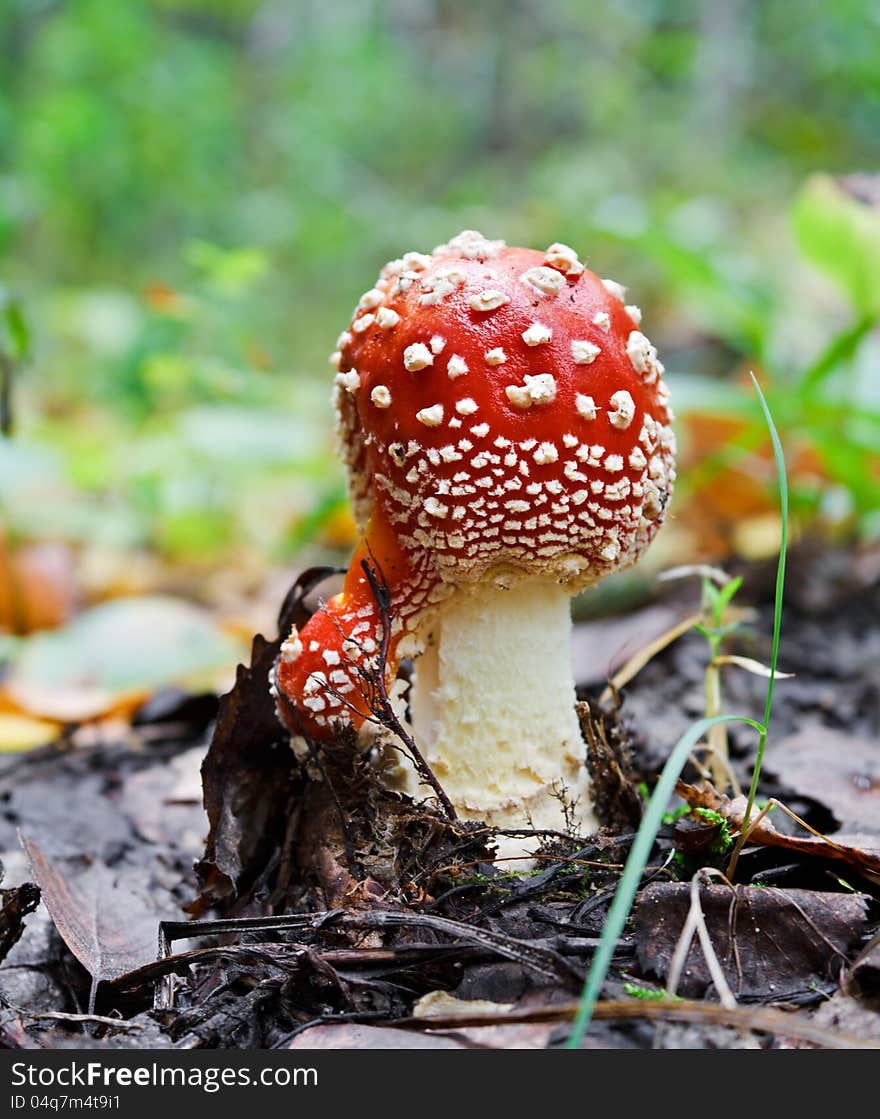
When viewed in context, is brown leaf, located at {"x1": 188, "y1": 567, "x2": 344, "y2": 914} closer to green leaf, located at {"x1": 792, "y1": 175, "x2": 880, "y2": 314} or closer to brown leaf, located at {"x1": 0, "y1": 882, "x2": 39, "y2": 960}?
brown leaf, located at {"x1": 0, "y1": 882, "x2": 39, "y2": 960}

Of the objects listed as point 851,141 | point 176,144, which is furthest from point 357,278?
point 851,141

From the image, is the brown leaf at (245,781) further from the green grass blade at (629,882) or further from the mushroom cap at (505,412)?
the green grass blade at (629,882)

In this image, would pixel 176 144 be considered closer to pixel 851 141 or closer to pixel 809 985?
pixel 851 141

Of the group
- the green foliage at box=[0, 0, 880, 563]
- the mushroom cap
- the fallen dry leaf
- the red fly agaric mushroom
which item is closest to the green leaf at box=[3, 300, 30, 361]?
the green foliage at box=[0, 0, 880, 563]

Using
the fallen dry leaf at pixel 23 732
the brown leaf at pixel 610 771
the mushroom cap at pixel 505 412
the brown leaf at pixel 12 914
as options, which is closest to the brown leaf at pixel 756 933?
the brown leaf at pixel 610 771

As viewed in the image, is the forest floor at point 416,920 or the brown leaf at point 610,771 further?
the brown leaf at point 610,771
